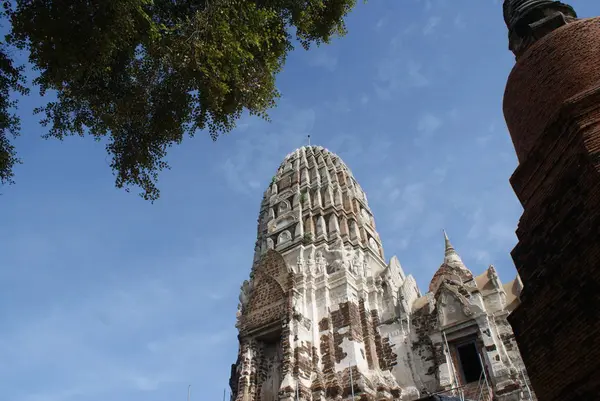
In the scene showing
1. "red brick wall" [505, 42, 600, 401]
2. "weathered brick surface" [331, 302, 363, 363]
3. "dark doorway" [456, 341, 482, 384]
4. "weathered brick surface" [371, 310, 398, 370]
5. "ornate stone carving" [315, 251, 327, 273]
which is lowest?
"red brick wall" [505, 42, 600, 401]

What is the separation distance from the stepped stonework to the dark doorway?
3cm

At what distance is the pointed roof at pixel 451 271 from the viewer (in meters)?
17.9

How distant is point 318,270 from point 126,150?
1173 cm

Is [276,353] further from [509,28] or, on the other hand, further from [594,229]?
[594,229]

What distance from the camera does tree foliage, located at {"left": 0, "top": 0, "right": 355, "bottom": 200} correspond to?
23.6ft

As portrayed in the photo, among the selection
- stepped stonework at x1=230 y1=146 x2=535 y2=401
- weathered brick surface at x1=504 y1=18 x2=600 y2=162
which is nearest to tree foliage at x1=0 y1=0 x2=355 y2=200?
weathered brick surface at x1=504 y1=18 x2=600 y2=162

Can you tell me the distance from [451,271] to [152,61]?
46.1 feet

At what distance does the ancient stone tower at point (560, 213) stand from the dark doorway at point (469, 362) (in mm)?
10288

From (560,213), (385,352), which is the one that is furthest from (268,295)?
(560,213)

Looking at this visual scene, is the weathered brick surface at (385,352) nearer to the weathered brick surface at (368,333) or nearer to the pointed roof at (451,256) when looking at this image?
the weathered brick surface at (368,333)

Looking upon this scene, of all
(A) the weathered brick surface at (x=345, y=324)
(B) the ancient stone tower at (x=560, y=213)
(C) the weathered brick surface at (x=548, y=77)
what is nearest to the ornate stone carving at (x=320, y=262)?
(A) the weathered brick surface at (x=345, y=324)

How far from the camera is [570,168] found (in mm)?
5059

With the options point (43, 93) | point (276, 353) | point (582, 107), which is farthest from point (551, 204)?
point (276, 353)

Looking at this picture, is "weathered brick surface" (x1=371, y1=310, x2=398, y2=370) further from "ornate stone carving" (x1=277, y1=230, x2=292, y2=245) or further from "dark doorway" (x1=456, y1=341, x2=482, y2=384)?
"ornate stone carving" (x1=277, y1=230, x2=292, y2=245)
